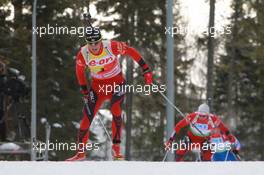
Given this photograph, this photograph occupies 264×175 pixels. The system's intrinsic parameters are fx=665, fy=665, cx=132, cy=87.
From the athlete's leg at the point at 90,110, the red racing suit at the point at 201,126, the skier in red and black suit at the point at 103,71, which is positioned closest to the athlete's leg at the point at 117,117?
the skier in red and black suit at the point at 103,71

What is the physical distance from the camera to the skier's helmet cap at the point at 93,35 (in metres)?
8.65

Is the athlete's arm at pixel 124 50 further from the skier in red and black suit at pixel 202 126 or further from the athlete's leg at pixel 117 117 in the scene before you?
the skier in red and black suit at pixel 202 126

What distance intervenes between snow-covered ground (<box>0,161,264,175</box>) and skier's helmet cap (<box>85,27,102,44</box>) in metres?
3.50

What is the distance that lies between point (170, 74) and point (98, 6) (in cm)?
1431

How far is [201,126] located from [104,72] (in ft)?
10.2

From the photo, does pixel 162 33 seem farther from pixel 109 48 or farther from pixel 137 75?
pixel 109 48

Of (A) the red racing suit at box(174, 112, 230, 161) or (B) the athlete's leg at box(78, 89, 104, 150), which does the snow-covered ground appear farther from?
(A) the red racing suit at box(174, 112, 230, 161)

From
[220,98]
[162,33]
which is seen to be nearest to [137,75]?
[162,33]

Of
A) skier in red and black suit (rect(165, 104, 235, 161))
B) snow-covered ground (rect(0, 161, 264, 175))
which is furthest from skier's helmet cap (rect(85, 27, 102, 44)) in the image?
snow-covered ground (rect(0, 161, 264, 175))

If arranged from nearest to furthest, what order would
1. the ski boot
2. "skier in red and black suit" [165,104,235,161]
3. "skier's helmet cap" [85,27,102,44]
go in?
"skier's helmet cap" [85,27,102,44] < the ski boot < "skier in red and black suit" [165,104,235,161]

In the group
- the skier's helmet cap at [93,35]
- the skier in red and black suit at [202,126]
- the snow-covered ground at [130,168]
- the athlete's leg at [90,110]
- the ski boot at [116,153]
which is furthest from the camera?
the skier in red and black suit at [202,126]

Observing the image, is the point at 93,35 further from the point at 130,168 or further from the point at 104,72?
the point at 130,168

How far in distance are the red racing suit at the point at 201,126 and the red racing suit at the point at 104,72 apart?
7.57ft

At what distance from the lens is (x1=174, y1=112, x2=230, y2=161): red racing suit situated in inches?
438
